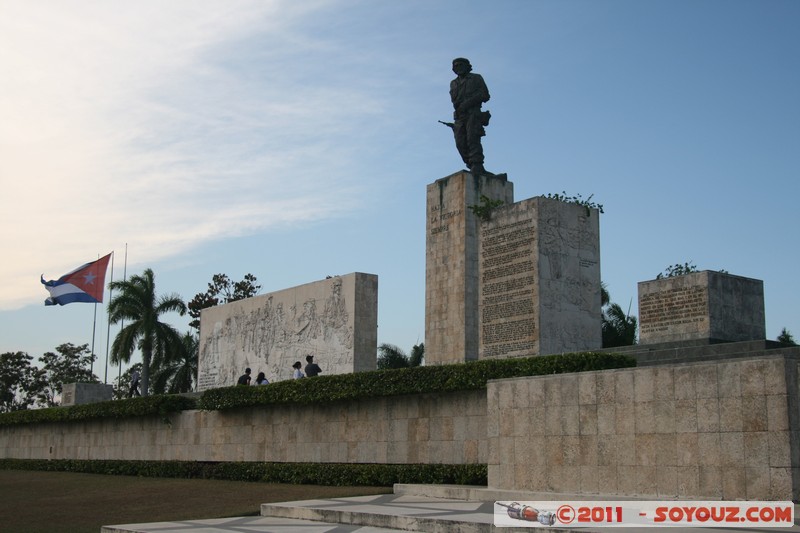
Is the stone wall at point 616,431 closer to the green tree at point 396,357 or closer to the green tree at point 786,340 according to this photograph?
the green tree at point 786,340

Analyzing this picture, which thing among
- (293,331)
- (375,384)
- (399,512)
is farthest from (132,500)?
(293,331)

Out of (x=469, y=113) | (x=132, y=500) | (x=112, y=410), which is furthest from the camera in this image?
(x=112, y=410)

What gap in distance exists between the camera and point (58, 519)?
37.3ft

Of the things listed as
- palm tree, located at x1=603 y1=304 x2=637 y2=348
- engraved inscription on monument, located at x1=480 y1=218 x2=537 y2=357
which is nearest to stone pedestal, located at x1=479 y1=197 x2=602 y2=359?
engraved inscription on monument, located at x1=480 y1=218 x2=537 y2=357

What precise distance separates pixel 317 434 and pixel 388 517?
737cm

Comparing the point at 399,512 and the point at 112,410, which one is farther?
the point at 112,410

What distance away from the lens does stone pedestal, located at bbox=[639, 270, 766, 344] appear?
18.0 metres

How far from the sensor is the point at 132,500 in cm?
1343

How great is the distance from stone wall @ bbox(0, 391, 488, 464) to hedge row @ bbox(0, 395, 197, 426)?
0.79 feet

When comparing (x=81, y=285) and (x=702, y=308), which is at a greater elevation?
(x=81, y=285)

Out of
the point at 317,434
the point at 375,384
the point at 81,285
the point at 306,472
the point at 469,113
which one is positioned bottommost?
the point at 306,472

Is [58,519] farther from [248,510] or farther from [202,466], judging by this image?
[202,466]

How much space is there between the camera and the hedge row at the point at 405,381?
11.8 m

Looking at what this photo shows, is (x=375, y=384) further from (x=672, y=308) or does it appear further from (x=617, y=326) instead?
(x=617, y=326)
